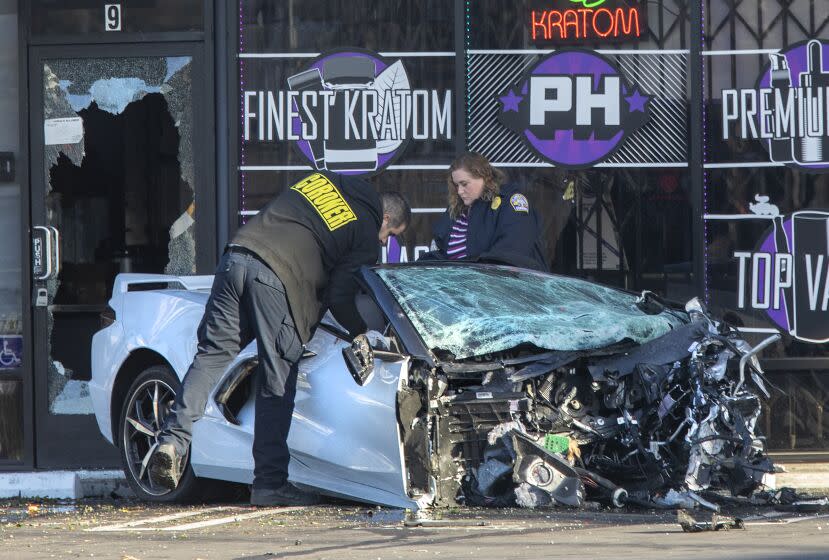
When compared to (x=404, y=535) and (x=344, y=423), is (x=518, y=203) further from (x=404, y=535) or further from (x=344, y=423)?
(x=404, y=535)

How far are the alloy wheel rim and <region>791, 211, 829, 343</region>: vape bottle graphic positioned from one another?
4.15m

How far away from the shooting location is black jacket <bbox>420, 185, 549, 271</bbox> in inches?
321

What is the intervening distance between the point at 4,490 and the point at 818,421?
197 inches

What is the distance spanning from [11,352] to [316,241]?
363 centimetres

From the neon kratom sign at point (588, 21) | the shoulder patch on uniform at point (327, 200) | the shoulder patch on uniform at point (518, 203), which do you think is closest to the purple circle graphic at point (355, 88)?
the neon kratom sign at point (588, 21)

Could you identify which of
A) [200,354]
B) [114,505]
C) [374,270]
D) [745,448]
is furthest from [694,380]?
[114,505]

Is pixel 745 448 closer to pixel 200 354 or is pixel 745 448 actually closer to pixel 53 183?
pixel 200 354

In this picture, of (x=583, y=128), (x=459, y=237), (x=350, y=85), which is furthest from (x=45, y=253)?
(x=583, y=128)

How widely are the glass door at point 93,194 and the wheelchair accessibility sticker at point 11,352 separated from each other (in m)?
0.16

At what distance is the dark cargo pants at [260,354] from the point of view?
262 inches

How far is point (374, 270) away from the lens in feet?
22.7

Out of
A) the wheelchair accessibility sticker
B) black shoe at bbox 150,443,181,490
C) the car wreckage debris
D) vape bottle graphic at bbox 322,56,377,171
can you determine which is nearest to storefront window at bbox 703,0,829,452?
vape bottle graphic at bbox 322,56,377,171

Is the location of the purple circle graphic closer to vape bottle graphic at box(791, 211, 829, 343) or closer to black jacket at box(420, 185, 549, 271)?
black jacket at box(420, 185, 549, 271)

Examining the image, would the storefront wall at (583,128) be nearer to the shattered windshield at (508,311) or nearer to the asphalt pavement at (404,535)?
the shattered windshield at (508,311)
